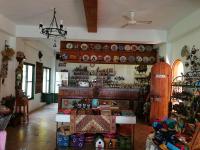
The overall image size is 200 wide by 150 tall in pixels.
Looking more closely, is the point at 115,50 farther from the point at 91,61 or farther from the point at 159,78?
the point at 159,78

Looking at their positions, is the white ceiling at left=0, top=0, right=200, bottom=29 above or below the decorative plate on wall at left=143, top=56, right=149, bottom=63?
above

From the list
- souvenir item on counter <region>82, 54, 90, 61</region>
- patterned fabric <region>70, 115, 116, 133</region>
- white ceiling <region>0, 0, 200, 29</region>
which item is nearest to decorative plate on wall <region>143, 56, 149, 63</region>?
souvenir item on counter <region>82, 54, 90, 61</region>

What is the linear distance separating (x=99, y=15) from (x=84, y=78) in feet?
18.3

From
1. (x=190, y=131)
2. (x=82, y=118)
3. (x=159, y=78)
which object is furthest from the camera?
(x=159, y=78)

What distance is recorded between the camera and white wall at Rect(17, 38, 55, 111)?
961cm

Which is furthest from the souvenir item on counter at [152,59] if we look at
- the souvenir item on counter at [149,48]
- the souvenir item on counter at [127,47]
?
the souvenir item on counter at [127,47]

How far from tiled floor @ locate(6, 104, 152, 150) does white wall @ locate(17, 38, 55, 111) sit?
2.81m

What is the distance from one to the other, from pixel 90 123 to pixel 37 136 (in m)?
1.94

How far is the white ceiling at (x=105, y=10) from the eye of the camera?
568 cm

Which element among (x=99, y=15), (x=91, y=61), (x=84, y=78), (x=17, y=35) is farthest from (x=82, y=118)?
(x=84, y=78)

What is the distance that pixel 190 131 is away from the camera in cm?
349

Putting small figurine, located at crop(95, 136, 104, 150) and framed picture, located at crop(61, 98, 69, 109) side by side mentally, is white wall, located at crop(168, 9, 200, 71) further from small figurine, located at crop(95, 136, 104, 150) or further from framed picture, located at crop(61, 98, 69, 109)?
framed picture, located at crop(61, 98, 69, 109)

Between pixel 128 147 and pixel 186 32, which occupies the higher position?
pixel 186 32

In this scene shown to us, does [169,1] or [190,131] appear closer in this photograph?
[190,131]
